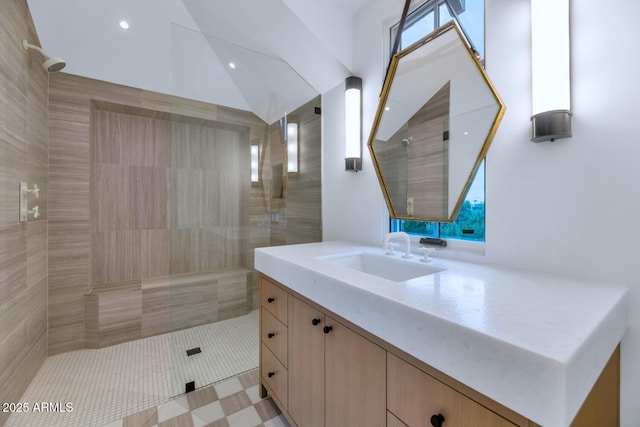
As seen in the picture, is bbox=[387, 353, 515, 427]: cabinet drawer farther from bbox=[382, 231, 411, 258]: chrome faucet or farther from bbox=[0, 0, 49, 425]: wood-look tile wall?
bbox=[0, 0, 49, 425]: wood-look tile wall

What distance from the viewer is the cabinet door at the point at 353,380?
0.80 meters

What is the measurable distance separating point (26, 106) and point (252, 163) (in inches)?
55.9

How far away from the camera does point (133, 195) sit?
8.20 feet

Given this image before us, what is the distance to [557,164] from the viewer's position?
37.8 inches

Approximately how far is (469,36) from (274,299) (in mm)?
1558

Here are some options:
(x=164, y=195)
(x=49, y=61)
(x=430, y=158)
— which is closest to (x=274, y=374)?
(x=430, y=158)

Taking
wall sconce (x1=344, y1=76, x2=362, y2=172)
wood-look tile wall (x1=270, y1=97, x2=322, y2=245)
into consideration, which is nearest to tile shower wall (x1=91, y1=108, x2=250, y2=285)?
wood-look tile wall (x1=270, y1=97, x2=322, y2=245)

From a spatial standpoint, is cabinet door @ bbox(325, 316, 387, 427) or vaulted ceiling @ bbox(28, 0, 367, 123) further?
vaulted ceiling @ bbox(28, 0, 367, 123)

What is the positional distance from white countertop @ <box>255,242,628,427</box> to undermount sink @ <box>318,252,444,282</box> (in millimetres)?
171

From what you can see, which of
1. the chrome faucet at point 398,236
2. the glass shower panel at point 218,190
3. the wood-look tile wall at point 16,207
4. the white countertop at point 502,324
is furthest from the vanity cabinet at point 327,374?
the wood-look tile wall at point 16,207

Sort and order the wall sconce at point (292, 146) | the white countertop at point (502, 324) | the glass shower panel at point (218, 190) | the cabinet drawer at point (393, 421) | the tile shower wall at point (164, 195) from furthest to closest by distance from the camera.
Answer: the wall sconce at point (292, 146) → the tile shower wall at point (164, 195) → the glass shower panel at point (218, 190) → the cabinet drawer at point (393, 421) → the white countertop at point (502, 324)

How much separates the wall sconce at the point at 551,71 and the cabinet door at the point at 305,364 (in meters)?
1.04

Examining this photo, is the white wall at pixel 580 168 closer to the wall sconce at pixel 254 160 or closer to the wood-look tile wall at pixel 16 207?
the wall sconce at pixel 254 160

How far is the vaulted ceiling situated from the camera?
171 centimetres
